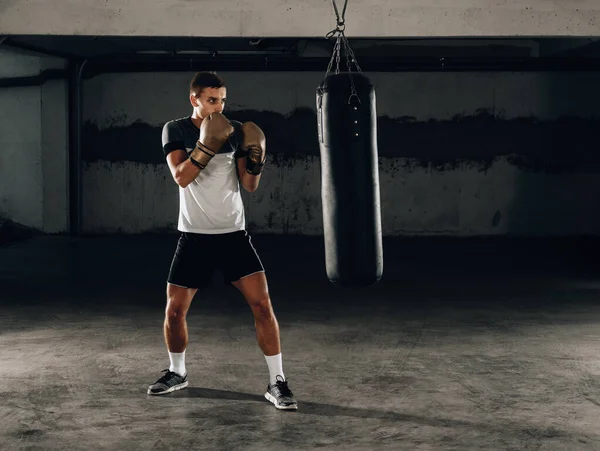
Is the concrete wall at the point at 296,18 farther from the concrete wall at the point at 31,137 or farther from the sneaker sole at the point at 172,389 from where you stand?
the concrete wall at the point at 31,137

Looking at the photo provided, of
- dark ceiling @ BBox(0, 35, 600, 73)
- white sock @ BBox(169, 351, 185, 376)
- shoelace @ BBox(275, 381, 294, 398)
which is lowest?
shoelace @ BBox(275, 381, 294, 398)

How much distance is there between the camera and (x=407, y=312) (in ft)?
20.1

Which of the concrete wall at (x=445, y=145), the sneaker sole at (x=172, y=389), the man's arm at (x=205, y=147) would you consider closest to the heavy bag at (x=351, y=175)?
the man's arm at (x=205, y=147)

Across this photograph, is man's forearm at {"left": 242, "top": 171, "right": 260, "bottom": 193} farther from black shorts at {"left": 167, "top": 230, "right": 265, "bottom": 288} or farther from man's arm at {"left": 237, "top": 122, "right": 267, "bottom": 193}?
black shorts at {"left": 167, "top": 230, "right": 265, "bottom": 288}

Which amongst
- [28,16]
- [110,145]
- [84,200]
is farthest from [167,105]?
[28,16]

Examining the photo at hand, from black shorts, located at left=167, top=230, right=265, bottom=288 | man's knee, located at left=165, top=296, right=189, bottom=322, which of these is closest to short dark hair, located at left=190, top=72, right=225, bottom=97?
black shorts, located at left=167, top=230, right=265, bottom=288

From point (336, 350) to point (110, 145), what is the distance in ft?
23.6

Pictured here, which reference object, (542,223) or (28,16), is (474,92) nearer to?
(542,223)

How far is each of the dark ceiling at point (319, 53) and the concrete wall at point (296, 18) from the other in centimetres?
322

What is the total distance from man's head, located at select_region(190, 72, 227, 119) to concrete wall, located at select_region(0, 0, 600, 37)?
110 inches

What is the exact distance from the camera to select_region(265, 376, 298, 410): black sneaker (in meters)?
3.69

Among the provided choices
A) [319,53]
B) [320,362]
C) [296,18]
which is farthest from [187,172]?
[319,53]

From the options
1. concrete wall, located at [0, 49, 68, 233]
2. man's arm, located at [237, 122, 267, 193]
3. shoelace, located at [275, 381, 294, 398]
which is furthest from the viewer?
concrete wall, located at [0, 49, 68, 233]

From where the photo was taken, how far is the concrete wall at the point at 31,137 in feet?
36.1
